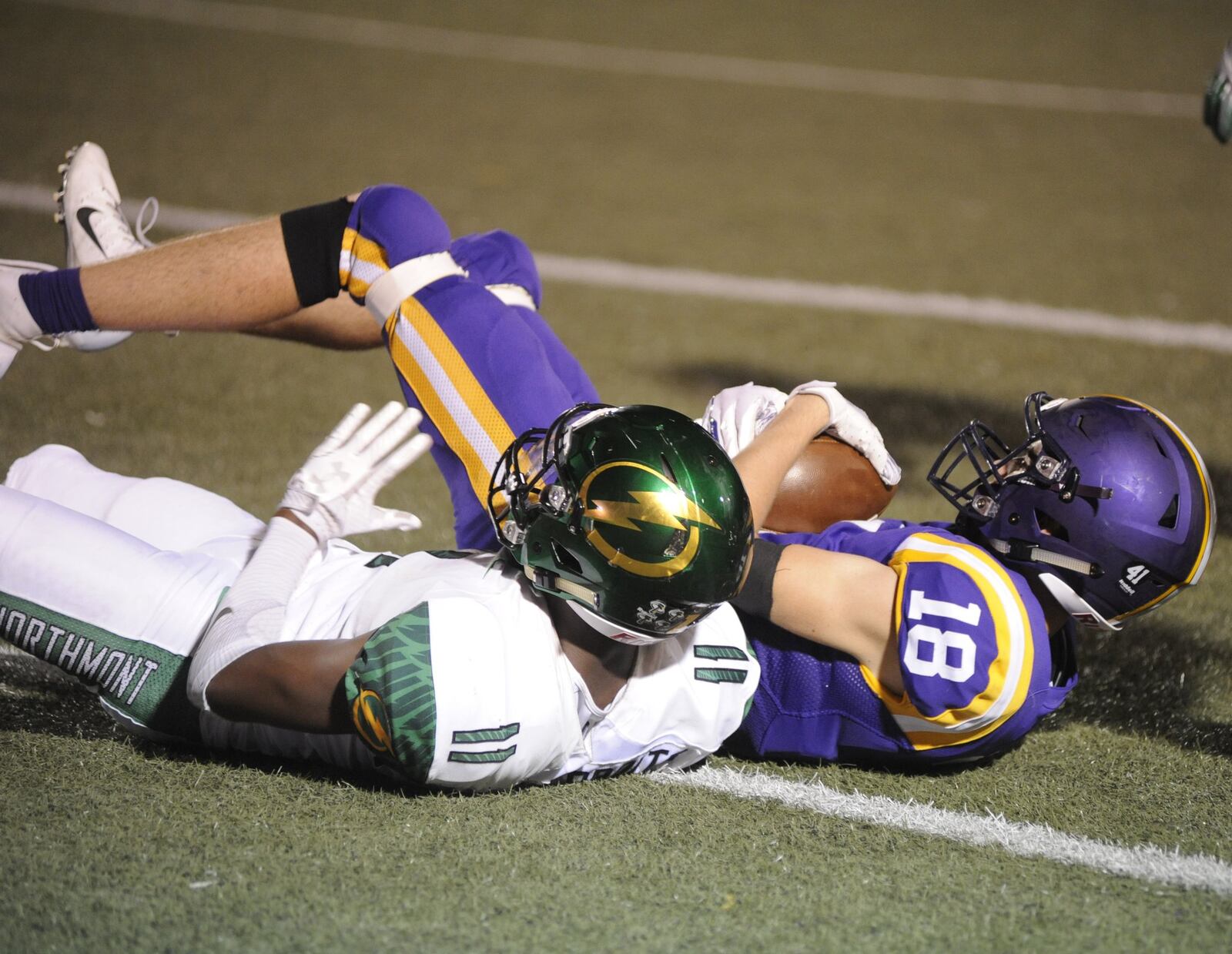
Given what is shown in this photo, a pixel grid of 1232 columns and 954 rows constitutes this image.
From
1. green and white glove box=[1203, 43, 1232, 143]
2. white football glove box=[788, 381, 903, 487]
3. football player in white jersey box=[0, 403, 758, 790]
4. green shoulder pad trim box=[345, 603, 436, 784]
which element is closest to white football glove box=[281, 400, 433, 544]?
football player in white jersey box=[0, 403, 758, 790]

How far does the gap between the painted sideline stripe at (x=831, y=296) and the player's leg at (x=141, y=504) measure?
3.16 m

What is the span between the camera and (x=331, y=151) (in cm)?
752

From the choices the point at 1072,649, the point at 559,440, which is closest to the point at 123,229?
the point at 559,440

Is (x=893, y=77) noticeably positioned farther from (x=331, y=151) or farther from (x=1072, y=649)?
(x=1072, y=649)

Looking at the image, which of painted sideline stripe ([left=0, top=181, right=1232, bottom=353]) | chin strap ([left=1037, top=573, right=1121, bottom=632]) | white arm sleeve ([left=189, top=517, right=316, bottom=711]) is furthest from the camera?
painted sideline stripe ([left=0, top=181, right=1232, bottom=353])

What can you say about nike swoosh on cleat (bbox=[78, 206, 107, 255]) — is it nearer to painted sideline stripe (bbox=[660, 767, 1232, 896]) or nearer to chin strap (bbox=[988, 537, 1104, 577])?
painted sideline stripe (bbox=[660, 767, 1232, 896])

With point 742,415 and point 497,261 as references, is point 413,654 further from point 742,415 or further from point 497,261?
point 497,261

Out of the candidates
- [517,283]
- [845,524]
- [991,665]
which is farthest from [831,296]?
[991,665]

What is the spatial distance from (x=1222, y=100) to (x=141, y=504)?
296 cm

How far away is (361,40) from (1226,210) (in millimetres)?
6414

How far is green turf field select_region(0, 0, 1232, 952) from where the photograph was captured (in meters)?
2.07

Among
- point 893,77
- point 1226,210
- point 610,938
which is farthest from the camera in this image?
point 893,77

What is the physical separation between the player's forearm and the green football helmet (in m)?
0.30

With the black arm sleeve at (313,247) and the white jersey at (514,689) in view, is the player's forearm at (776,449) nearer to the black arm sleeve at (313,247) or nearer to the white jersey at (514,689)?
the white jersey at (514,689)
